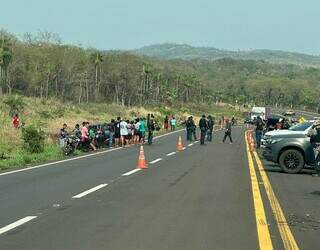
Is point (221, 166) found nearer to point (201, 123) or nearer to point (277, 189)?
point (277, 189)

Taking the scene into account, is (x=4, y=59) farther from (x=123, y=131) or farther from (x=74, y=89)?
(x=123, y=131)

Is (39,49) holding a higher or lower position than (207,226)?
higher

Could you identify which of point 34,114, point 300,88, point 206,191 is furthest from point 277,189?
point 300,88

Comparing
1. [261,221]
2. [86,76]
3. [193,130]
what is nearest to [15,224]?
[261,221]

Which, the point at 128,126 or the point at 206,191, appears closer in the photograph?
the point at 206,191

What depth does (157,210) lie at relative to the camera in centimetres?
1091

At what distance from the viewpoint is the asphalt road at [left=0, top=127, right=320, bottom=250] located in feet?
26.9

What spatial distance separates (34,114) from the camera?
60688 mm

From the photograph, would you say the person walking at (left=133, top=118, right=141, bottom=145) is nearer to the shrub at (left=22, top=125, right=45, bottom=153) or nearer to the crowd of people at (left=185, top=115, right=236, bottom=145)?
the crowd of people at (left=185, top=115, right=236, bottom=145)

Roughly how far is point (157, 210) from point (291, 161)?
32.3 feet

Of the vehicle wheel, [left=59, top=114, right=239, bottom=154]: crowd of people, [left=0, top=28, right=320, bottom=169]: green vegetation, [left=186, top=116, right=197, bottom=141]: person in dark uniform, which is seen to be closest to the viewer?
the vehicle wheel

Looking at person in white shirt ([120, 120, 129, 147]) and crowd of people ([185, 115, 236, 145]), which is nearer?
person in white shirt ([120, 120, 129, 147])

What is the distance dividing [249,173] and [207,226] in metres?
9.91

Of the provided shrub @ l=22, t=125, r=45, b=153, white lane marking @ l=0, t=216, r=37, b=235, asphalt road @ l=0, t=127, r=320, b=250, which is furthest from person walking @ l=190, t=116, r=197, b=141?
white lane marking @ l=0, t=216, r=37, b=235
